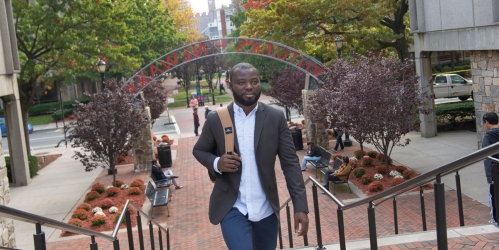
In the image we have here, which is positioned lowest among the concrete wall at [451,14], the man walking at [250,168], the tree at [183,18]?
the man walking at [250,168]

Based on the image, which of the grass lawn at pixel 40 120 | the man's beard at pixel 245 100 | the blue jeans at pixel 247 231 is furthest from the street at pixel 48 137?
the man's beard at pixel 245 100

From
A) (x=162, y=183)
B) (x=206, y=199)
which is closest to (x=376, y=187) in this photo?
(x=206, y=199)

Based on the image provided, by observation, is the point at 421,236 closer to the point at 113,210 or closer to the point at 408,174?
the point at 408,174

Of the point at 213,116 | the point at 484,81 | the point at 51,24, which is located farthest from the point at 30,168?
the point at 213,116

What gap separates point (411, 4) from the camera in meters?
20.0

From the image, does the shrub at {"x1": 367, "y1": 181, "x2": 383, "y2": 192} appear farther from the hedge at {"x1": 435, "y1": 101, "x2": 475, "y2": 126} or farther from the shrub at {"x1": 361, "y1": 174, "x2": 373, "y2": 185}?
the hedge at {"x1": 435, "y1": 101, "x2": 475, "y2": 126}

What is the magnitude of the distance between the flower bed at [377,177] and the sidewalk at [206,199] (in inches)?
14.5

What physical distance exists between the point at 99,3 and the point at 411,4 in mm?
10727

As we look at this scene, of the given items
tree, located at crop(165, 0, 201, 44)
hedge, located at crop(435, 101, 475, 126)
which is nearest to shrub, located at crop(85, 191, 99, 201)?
hedge, located at crop(435, 101, 475, 126)

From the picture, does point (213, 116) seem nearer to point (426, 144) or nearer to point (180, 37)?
point (426, 144)

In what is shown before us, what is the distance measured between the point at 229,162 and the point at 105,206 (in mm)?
10646

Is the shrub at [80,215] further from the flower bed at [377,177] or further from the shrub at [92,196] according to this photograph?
the flower bed at [377,177]

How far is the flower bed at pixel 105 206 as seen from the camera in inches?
504

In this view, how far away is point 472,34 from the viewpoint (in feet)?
52.9
